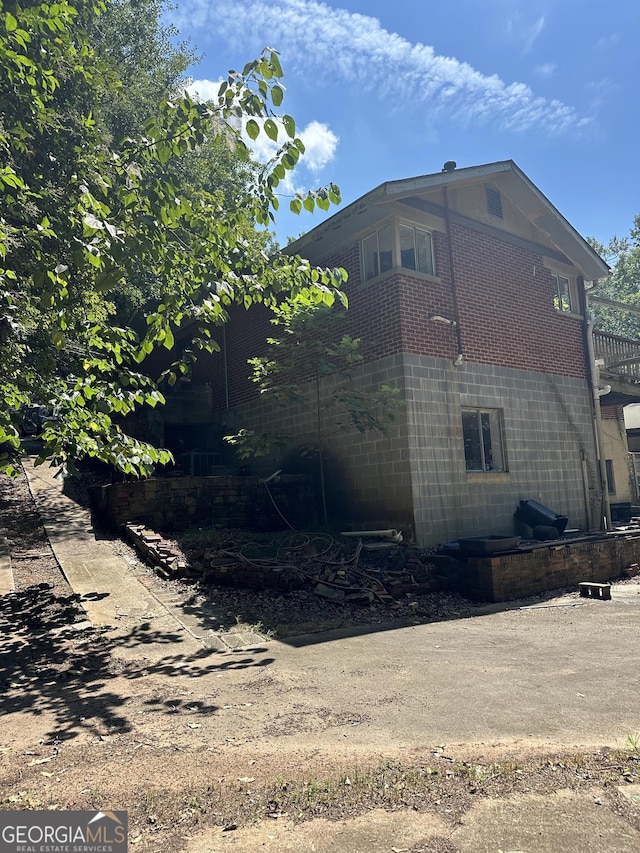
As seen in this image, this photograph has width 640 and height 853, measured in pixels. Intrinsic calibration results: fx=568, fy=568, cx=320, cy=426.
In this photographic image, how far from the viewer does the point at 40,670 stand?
557 centimetres

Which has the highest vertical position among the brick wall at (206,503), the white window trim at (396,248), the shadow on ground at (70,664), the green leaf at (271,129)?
the white window trim at (396,248)

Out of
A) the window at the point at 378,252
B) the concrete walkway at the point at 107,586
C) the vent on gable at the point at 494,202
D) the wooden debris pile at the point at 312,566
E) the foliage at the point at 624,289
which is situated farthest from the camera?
the foliage at the point at 624,289

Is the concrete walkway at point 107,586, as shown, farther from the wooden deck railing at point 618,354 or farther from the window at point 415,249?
the wooden deck railing at point 618,354

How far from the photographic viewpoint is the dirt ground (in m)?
2.89

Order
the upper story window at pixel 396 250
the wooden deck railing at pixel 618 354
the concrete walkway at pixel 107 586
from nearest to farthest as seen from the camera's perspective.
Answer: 1. the concrete walkway at pixel 107 586
2. the upper story window at pixel 396 250
3. the wooden deck railing at pixel 618 354

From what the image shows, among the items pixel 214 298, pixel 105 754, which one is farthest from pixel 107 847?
pixel 214 298

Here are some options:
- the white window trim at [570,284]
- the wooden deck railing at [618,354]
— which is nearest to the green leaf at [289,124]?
the white window trim at [570,284]

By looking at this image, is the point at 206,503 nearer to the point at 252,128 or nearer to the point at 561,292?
the point at 252,128

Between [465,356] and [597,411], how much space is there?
16.5ft

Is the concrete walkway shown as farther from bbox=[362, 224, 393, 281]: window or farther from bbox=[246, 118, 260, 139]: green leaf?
bbox=[362, 224, 393, 281]: window

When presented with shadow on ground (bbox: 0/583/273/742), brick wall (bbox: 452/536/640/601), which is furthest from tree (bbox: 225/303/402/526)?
shadow on ground (bbox: 0/583/273/742)

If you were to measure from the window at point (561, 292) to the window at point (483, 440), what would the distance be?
4408 mm

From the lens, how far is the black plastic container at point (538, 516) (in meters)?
11.6

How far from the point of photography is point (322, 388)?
1270 centimetres
